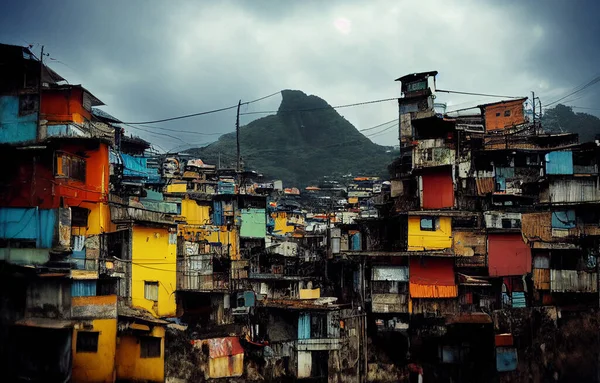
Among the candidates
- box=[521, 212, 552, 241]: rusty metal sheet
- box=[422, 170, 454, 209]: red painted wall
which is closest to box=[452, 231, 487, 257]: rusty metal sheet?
box=[422, 170, 454, 209]: red painted wall

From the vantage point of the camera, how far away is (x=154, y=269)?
28859 mm

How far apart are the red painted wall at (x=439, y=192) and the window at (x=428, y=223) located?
2.18 meters

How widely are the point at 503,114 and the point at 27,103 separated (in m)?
38.8

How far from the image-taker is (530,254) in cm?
3119

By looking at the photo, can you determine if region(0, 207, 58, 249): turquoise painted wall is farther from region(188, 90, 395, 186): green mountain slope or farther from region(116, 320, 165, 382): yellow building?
region(188, 90, 395, 186): green mountain slope

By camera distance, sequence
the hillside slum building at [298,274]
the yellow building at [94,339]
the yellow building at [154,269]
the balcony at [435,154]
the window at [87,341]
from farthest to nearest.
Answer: the balcony at [435,154] < the yellow building at [154,269] < the hillside slum building at [298,274] < the window at [87,341] < the yellow building at [94,339]

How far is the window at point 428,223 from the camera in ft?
104

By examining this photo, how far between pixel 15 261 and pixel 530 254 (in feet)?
95.4

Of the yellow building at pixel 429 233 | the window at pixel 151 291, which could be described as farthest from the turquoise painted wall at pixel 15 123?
the yellow building at pixel 429 233

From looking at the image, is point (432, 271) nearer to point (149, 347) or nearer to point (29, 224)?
point (149, 347)

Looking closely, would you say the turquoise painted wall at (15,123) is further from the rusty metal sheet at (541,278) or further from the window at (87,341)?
the rusty metal sheet at (541,278)

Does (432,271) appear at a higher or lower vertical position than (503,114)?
lower

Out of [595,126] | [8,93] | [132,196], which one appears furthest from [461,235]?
[595,126]

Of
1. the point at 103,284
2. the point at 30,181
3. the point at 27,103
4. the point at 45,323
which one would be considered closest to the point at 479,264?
the point at 103,284
